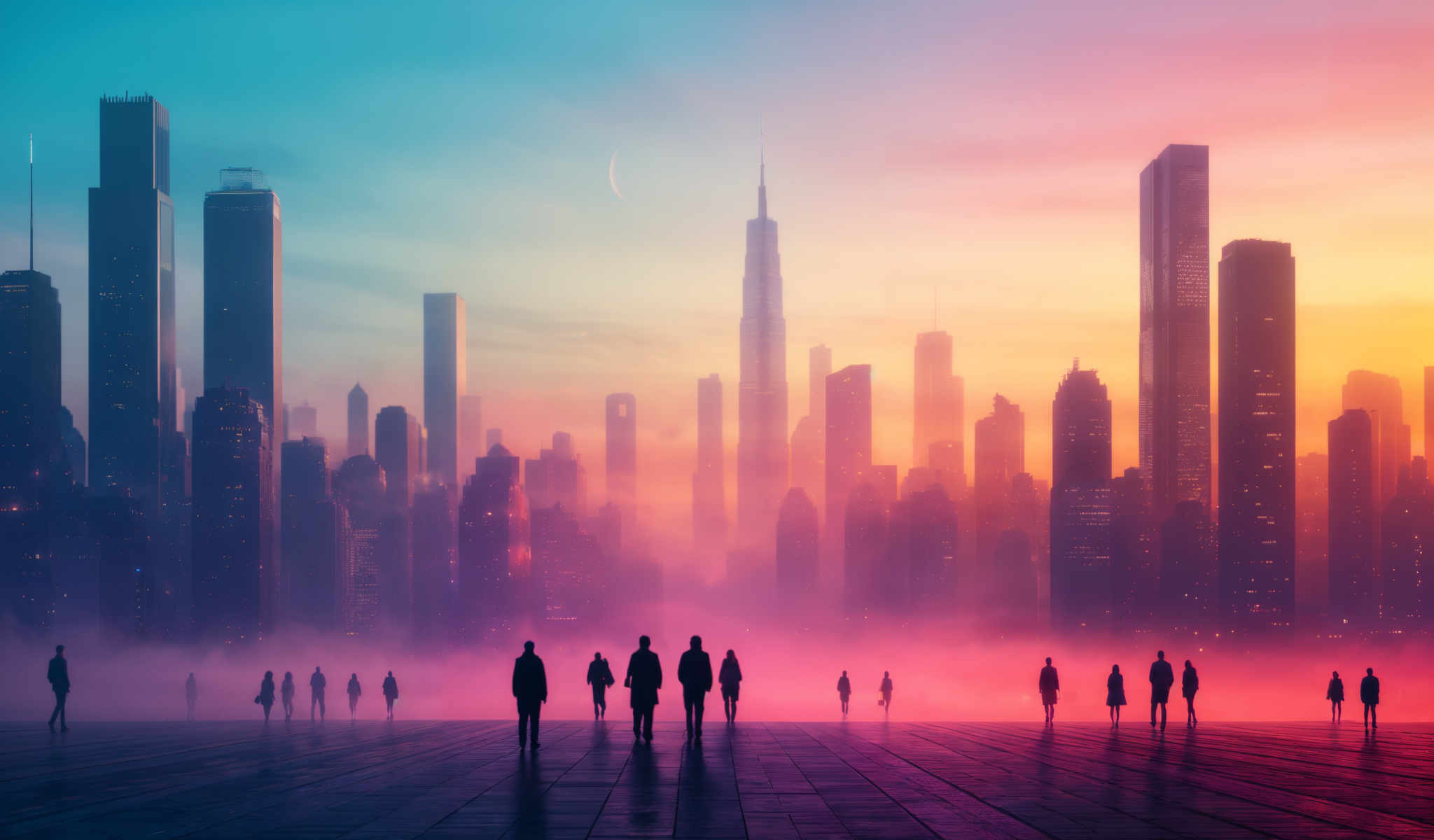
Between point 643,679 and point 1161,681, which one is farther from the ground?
point 643,679

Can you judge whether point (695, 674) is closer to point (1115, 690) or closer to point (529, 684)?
point (529, 684)

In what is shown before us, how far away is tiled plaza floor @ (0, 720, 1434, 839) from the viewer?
1492 cm

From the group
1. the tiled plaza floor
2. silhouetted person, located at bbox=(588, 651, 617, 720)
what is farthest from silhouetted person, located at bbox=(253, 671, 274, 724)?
silhouetted person, located at bbox=(588, 651, 617, 720)

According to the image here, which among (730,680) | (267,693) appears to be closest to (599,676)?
(730,680)

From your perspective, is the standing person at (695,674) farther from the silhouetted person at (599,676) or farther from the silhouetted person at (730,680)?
the silhouetted person at (599,676)

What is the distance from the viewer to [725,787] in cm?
1852

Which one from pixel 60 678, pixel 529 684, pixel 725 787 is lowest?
pixel 60 678

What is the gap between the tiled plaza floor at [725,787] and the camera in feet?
49.0

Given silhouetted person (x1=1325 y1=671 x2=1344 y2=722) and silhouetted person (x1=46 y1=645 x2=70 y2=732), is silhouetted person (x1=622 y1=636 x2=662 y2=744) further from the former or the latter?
silhouetted person (x1=1325 y1=671 x2=1344 y2=722)

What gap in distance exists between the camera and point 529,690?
24406mm

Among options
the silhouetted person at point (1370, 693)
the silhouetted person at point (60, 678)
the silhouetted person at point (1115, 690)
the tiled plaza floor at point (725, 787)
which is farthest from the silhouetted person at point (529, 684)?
the silhouetted person at point (1370, 693)

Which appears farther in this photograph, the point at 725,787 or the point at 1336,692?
the point at 1336,692

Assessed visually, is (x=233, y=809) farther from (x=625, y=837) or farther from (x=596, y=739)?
(x=596, y=739)

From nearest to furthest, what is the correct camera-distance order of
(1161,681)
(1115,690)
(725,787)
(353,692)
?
(725,787), (1161,681), (1115,690), (353,692)
